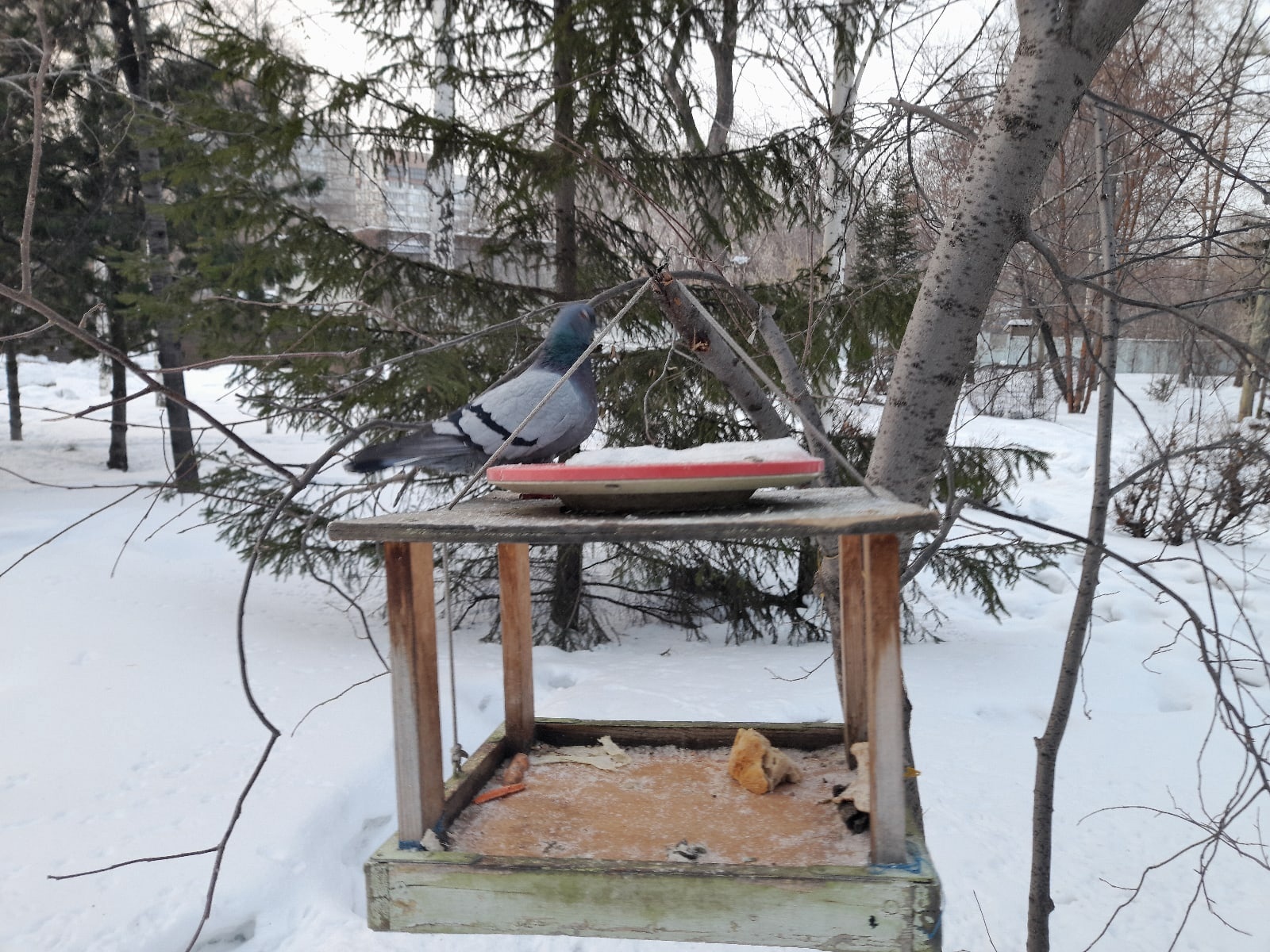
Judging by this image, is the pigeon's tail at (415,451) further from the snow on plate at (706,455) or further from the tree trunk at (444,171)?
the tree trunk at (444,171)

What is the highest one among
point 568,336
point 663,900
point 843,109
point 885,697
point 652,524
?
point 843,109

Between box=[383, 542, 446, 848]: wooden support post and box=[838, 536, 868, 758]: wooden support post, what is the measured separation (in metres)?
0.72

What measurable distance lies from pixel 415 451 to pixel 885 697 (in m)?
1.05

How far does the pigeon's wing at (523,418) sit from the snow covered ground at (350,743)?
3.11 ft

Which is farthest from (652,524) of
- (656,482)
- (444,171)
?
(444,171)

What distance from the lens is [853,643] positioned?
5.14 ft

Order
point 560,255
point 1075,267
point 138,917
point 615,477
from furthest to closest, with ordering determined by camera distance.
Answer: point 1075,267 < point 560,255 < point 138,917 < point 615,477

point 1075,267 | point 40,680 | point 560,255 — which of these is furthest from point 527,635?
point 1075,267

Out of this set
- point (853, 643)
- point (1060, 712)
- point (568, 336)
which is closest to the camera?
point (853, 643)

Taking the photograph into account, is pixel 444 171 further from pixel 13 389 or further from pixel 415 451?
pixel 13 389

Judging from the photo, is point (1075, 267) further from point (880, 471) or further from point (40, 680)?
point (40, 680)

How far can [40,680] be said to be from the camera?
169 inches

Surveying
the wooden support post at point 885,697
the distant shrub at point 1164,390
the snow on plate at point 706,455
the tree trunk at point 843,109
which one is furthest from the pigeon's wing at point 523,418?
the distant shrub at point 1164,390

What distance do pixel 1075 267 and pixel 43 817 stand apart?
21.9 ft
